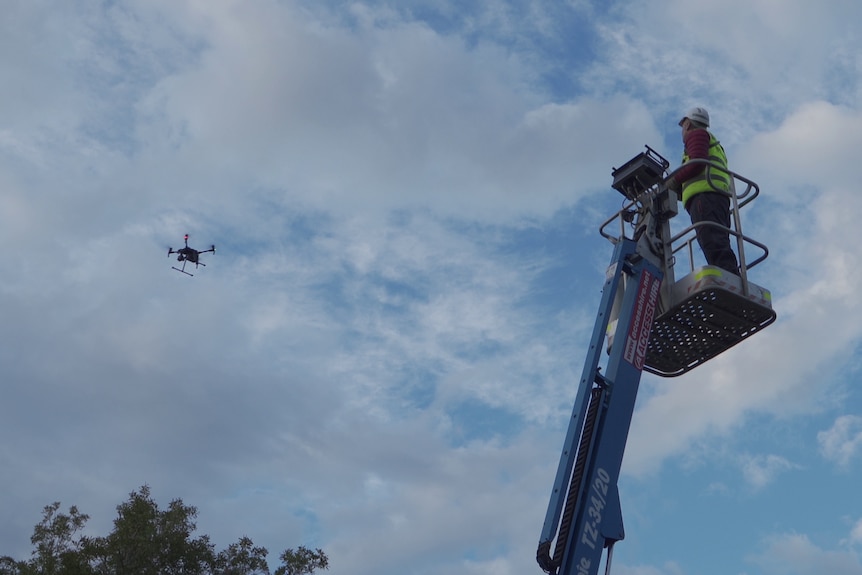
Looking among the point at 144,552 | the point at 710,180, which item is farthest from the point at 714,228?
the point at 144,552

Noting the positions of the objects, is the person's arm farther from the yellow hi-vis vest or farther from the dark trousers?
the dark trousers

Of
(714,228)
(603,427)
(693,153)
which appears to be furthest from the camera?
(693,153)

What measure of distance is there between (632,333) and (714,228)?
1563mm

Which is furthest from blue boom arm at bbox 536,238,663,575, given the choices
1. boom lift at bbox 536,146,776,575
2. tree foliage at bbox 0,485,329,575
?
tree foliage at bbox 0,485,329,575

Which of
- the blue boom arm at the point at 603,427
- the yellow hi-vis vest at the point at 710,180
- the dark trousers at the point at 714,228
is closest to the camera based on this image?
the blue boom arm at the point at 603,427

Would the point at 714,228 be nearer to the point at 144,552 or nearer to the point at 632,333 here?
the point at 632,333

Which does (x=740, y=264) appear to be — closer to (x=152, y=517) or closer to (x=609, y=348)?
Result: (x=609, y=348)

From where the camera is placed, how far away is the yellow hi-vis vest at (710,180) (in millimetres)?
10789

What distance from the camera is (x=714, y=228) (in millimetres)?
10555

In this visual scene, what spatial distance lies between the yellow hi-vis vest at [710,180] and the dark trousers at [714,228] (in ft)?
0.19

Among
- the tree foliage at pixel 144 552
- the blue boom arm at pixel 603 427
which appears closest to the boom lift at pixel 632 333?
the blue boom arm at pixel 603 427

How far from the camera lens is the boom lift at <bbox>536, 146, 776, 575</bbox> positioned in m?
9.03

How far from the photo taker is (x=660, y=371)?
1125 cm

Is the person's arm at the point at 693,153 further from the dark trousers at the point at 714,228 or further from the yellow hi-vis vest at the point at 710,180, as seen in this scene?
the dark trousers at the point at 714,228
